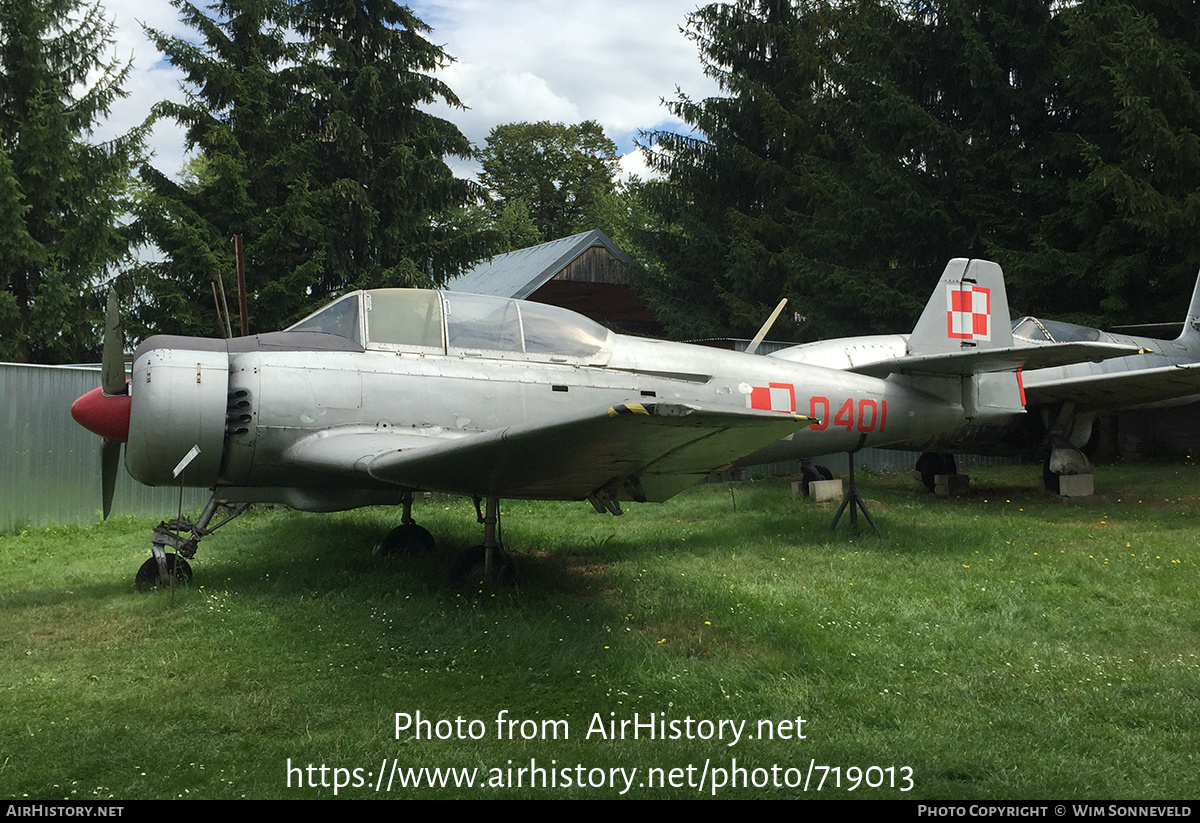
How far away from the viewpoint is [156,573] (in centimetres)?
620

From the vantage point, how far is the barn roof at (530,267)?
19.0m

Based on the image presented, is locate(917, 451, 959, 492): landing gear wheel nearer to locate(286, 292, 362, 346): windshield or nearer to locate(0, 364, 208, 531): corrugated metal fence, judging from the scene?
locate(286, 292, 362, 346): windshield

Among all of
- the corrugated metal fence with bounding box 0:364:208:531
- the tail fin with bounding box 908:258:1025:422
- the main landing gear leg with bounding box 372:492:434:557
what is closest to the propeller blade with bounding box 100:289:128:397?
the main landing gear leg with bounding box 372:492:434:557

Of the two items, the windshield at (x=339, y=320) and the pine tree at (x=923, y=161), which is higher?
the pine tree at (x=923, y=161)

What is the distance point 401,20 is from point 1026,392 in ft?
37.8

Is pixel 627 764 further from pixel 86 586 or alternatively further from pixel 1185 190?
pixel 1185 190

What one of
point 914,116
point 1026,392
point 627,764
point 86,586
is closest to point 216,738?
point 627,764

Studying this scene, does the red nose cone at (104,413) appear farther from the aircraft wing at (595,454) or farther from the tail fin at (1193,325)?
the tail fin at (1193,325)

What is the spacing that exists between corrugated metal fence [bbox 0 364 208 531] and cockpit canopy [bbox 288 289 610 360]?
5347 mm

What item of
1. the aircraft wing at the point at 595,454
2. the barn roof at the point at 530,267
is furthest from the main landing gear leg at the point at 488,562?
the barn roof at the point at 530,267

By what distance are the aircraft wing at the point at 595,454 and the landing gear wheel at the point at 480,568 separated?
88cm

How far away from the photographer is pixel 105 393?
577 centimetres

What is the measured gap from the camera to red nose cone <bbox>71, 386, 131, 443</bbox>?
5.75 metres

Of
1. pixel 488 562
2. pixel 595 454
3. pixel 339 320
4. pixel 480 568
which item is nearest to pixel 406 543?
pixel 480 568
